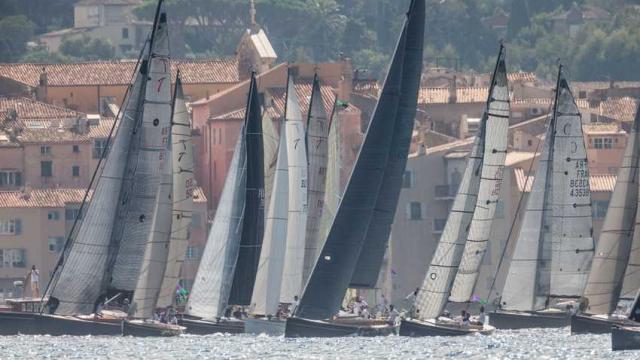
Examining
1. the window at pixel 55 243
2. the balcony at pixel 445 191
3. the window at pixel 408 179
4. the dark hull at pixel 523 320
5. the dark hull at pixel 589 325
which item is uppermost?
the window at pixel 408 179

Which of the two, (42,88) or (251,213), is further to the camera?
(42,88)

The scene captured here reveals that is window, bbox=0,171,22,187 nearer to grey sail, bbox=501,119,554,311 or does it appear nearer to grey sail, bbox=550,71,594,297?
grey sail, bbox=501,119,554,311

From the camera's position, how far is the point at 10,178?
332 ft

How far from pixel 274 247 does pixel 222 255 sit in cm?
158

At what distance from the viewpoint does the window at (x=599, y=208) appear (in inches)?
3775

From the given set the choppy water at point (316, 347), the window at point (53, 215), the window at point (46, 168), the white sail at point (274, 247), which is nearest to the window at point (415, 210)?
the window at point (53, 215)

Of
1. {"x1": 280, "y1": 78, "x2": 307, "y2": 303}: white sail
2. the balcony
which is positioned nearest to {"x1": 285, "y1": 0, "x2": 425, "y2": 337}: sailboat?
{"x1": 280, "y1": 78, "x2": 307, "y2": 303}: white sail

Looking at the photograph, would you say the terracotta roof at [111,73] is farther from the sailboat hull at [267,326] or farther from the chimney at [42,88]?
the sailboat hull at [267,326]

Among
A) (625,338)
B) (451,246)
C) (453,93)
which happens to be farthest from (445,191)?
(625,338)

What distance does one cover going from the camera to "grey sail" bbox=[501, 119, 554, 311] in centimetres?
6838

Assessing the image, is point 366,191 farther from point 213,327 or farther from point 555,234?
point 555,234

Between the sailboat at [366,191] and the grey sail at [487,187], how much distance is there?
3845 millimetres

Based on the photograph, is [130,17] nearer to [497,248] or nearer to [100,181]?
[497,248]

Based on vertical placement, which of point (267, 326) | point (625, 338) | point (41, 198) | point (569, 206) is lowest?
point (625, 338)
